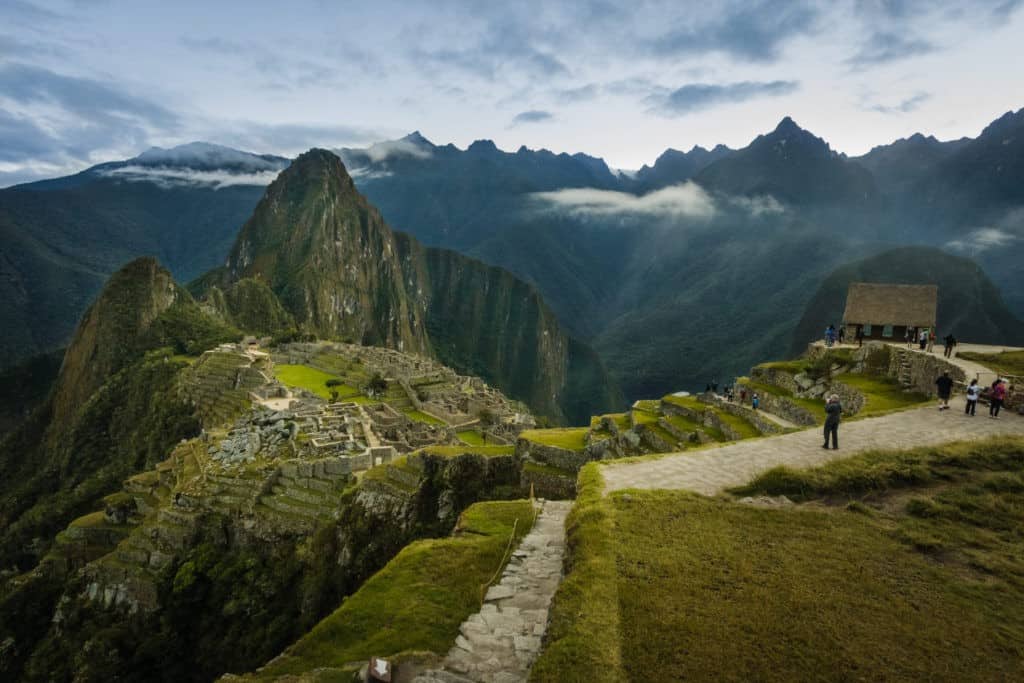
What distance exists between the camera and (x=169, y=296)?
112125 mm

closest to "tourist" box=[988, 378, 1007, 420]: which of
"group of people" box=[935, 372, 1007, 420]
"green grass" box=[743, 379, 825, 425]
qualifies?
"group of people" box=[935, 372, 1007, 420]

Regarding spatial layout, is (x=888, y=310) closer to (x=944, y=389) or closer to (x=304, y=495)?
(x=944, y=389)

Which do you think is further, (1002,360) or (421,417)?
(421,417)

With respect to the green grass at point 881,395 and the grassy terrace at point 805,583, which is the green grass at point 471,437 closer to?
the green grass at point 881,395

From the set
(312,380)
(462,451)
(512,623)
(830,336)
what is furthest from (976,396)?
(312,380)

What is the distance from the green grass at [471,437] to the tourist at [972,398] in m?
30.6

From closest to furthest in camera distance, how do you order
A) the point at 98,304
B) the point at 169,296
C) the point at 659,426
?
the point at 659,426, the point at 98,304, the point at 169,296

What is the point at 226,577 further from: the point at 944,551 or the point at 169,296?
the point at 169,296

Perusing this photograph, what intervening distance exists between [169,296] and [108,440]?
160ft

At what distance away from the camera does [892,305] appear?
31828mm

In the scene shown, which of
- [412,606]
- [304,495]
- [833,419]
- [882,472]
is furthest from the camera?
[304,495]

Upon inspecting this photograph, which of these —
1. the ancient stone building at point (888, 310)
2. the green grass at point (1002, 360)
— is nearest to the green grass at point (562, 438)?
the green grass at point (1002, 360)

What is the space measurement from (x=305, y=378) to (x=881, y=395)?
6853cm

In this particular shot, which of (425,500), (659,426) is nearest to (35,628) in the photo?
(425,500)
